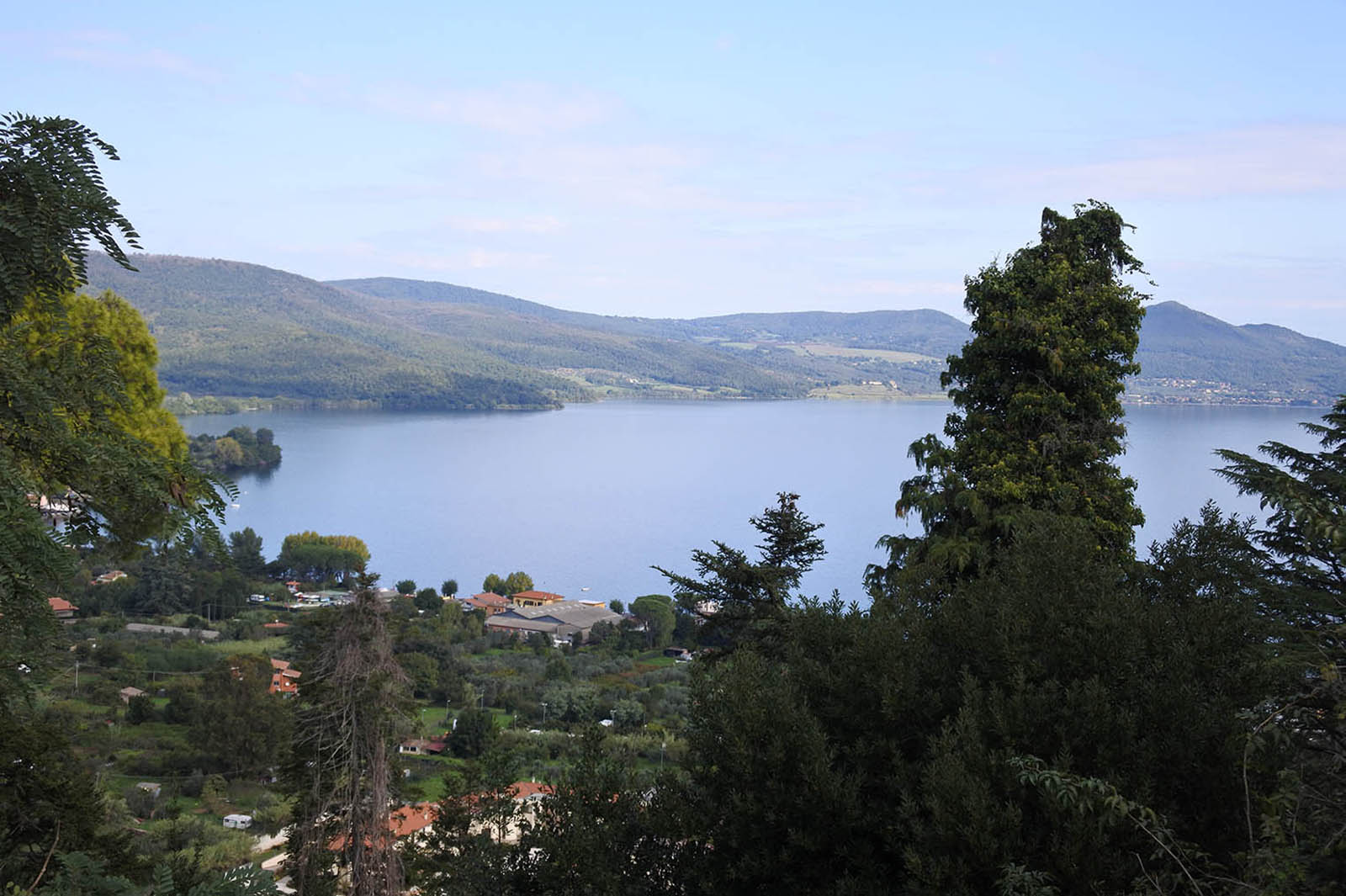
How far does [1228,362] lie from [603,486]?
106 metres

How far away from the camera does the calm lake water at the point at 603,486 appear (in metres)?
51.2

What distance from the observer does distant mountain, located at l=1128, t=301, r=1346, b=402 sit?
107562 millimetres

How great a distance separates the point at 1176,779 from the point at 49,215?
4.81m

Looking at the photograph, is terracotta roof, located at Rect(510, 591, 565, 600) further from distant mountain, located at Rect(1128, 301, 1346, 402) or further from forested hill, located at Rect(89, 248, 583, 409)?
forested hill, located at Rect(89, 248, 583, 409)

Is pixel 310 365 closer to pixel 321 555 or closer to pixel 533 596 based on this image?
pixel 321 555

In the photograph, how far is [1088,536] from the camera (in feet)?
17.4

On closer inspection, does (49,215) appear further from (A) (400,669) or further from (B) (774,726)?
(A) (400,669)

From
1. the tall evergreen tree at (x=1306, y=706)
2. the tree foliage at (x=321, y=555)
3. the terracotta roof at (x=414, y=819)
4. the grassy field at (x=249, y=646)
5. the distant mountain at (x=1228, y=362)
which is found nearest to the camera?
the tall evergreen tree at (x=1306, y=706)

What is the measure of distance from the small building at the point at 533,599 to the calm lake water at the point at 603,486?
2812 millimetres

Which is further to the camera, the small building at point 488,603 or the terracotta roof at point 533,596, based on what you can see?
the terracotta roof at point 533,596

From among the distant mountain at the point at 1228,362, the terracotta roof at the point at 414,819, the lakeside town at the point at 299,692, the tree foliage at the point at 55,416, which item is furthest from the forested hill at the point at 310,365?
the tree foliage at the point at 55,416

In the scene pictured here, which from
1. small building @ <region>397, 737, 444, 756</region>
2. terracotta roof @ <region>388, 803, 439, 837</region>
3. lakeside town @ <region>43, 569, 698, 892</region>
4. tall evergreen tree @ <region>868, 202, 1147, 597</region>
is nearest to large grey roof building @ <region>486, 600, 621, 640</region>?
lakeside town @ <region>43, 569, 698, 892</region>

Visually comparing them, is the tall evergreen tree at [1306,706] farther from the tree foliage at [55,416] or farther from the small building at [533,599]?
the small building at [533,599]

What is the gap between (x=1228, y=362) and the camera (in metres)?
136
